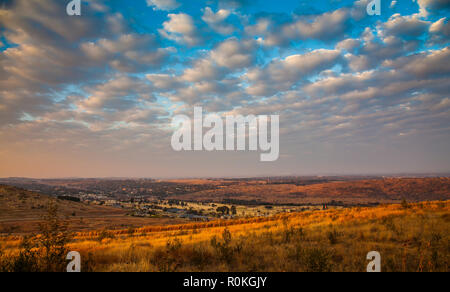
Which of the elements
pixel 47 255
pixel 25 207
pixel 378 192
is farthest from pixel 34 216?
pixel 378 192

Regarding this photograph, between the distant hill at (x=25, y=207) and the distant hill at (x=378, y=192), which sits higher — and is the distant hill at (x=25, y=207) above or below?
above

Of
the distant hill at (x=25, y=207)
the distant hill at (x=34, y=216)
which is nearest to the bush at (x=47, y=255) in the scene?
the distant hill at (x=34, y=216)

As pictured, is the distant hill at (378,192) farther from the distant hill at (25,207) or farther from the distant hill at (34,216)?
the distant hill at (25,207)

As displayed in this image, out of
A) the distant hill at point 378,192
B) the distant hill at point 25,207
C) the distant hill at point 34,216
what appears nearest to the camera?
the distant hill at point 34,216

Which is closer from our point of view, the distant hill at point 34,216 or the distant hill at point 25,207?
the distant hill at point 34,216

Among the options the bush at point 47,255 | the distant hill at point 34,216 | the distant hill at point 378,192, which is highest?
the bush at point 47,255

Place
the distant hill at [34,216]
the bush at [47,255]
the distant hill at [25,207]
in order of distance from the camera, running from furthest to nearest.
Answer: the distant hill at [25,207] < the distant hill at [34,216] < the bush at [47,255]

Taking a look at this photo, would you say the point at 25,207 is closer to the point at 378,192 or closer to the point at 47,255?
the point at 47,255

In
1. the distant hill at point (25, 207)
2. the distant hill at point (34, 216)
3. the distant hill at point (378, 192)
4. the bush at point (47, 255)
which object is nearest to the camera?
the bush at point (47, 255)

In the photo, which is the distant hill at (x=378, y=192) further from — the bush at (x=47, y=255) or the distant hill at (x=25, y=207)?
the bush at (x=47, y=255)

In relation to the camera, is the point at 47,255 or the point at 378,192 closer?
the point at 47,255

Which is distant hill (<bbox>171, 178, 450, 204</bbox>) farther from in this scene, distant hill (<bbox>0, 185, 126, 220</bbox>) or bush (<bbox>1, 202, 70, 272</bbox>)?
bush (<bbox>1, 202, 70, 272</bbox>)

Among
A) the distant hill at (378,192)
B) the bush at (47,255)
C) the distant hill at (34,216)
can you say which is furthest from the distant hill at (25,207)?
the distant hill at (378,192)
